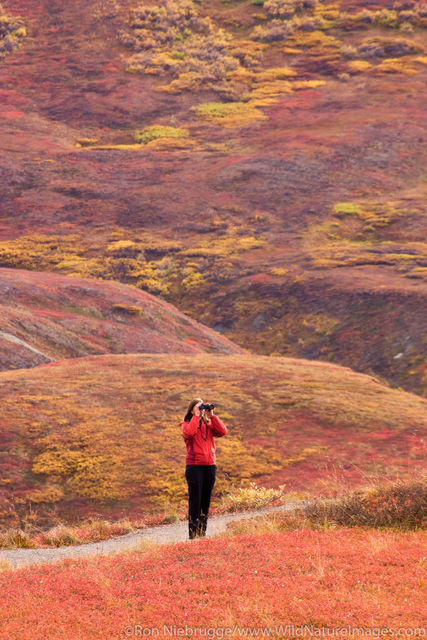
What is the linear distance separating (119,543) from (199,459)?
2.47 metres

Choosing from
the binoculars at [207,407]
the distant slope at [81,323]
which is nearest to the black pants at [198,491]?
the binoculars at [207,407]

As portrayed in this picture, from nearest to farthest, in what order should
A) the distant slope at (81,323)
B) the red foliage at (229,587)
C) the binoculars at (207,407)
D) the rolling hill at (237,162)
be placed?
the red foliage at (229,587), the binoculars at (207,407), the distant slope at (81,323), the rolling hill at (237,162)

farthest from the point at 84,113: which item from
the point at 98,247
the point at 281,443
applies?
the point at 281,443

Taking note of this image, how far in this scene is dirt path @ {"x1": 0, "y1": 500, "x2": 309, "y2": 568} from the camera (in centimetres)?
1022

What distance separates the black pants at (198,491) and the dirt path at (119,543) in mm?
264

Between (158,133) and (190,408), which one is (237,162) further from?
(190,408)

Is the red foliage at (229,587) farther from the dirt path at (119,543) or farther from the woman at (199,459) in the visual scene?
the dirt path at (119,543)

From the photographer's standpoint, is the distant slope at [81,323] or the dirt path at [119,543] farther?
the distant slope at [81,323]

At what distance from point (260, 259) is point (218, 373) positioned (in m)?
25.7

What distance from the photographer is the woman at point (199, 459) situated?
32.9 ft

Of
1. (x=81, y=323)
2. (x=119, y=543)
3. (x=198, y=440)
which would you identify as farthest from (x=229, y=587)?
(x=81, y=323)

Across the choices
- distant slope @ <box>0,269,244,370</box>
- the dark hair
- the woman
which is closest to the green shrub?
distant slope @ <box>0,269,244,370</box>

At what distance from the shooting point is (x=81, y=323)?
102 ft

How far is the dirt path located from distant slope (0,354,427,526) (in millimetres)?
1779
